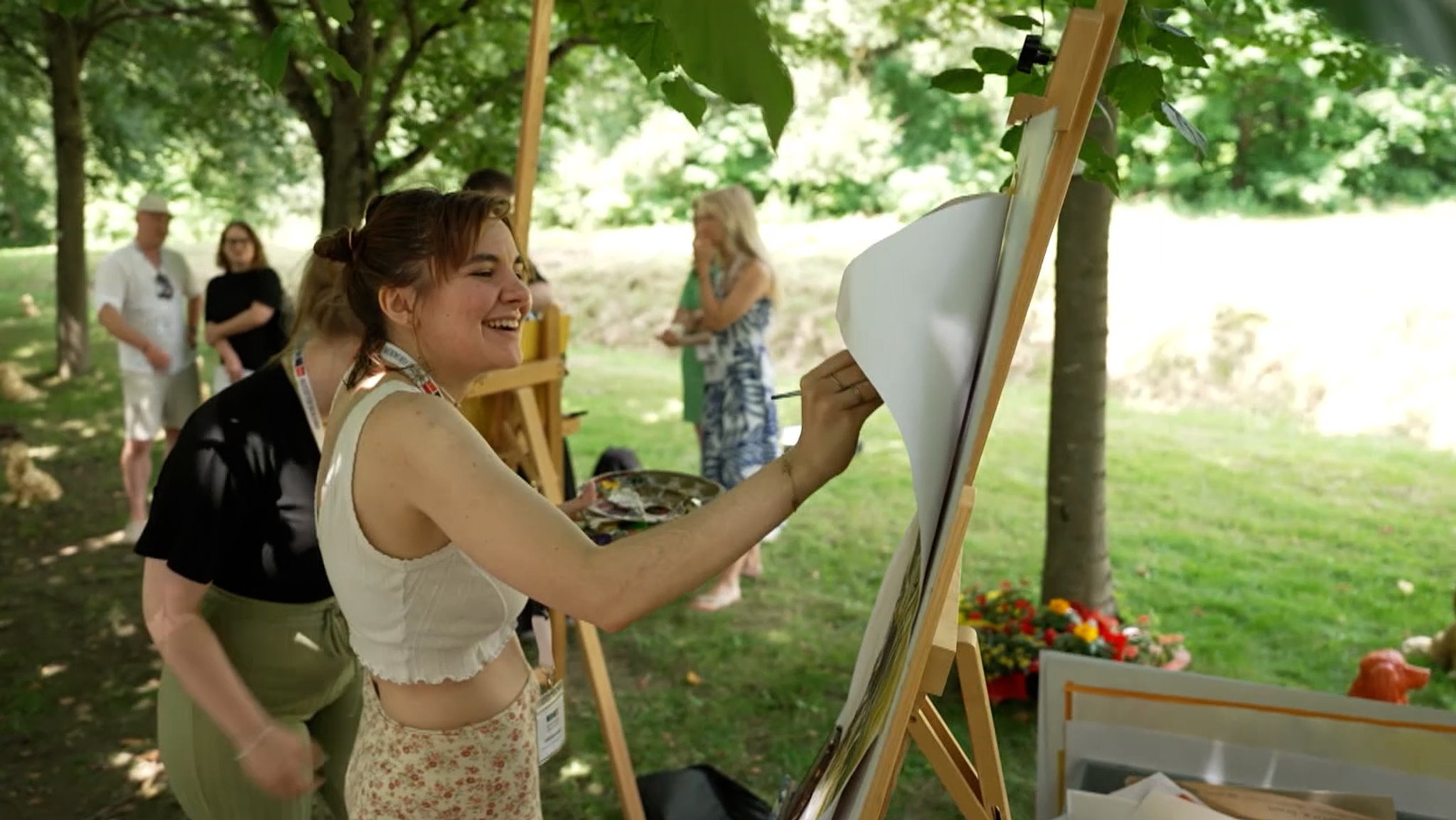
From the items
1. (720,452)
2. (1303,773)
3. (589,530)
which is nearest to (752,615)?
(720,452)

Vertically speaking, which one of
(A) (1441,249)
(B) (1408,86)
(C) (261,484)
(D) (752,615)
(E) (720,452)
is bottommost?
(D) (752,615)

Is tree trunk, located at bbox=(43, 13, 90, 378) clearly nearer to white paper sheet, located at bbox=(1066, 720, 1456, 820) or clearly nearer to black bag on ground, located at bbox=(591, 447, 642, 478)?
black bag on ground, located at bbox=(591, 447, 642, 478)

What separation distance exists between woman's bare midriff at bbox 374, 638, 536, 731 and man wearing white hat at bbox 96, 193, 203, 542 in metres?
4.70

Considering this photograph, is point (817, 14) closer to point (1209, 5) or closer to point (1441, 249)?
point (1441, 249)

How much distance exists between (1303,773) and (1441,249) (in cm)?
1136

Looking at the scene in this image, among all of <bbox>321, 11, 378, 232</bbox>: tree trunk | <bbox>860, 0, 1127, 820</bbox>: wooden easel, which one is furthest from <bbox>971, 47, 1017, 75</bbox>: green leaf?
<bbox>321, 11, 378, 232</bbox>: tree trunk

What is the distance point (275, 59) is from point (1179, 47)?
1.43 m

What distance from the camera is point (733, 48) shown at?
109cm

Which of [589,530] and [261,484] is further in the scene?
[589,530]

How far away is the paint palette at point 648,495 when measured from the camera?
106 inches

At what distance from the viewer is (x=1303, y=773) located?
1.97m

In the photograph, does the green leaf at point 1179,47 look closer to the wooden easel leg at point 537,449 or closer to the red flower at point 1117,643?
the wooden easel leg at point 537,449

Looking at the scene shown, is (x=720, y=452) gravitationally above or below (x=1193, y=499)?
above

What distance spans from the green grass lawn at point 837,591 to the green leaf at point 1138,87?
7.94 ft
